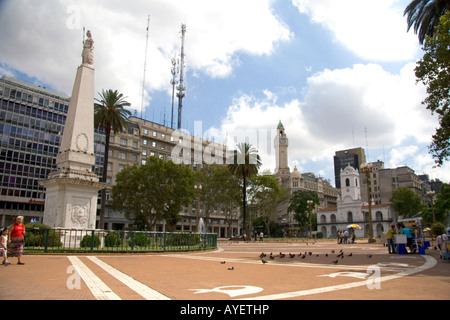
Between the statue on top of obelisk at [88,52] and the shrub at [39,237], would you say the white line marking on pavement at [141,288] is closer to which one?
the shrub at [39,237]

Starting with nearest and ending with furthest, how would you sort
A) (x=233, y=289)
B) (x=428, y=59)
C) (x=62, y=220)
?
(x=233, y=289)
(x=428, y=59)
(x=62, y=220)

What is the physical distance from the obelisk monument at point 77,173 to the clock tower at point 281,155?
12000cm

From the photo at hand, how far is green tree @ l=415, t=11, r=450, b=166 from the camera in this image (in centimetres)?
1603

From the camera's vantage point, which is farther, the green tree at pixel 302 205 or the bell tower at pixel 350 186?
the bell tower at pixel 350 186

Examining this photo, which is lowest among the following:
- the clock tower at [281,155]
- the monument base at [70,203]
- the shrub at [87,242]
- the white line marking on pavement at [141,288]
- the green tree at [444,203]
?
the white line marking on pavement at [141,288]

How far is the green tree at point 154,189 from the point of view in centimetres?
4712

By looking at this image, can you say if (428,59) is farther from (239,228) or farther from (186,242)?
(239,228)

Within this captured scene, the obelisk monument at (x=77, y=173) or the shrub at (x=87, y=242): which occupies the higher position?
the obelisk monument at (x=77, y=173)

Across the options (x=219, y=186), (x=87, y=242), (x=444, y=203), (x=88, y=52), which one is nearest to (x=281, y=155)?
(x=444, y=203)

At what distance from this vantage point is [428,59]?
17750 mm

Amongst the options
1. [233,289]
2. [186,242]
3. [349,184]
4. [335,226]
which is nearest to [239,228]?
[335,226]

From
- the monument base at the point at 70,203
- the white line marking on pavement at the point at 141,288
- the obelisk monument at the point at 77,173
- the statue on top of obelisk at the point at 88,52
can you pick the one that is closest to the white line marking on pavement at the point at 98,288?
the white line marking on pavement at the point at 141,288

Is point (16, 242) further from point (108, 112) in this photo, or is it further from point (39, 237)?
point (108, 112)
